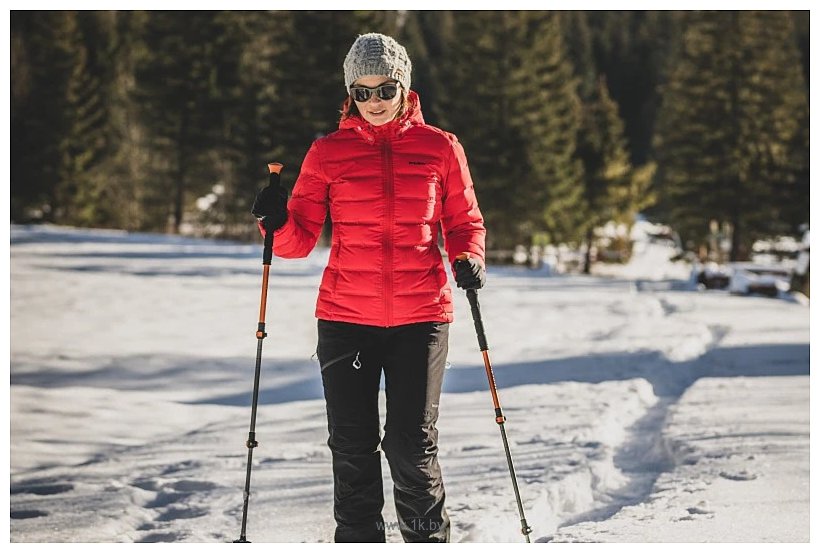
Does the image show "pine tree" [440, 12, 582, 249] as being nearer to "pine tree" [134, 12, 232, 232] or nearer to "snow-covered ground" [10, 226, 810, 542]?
"pine tree" [134, 12, 232, 232]

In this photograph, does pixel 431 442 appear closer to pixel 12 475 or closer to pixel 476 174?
pixel 12 475

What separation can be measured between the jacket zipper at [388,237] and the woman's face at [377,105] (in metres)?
0.12

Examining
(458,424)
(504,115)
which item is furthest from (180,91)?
(458,424)

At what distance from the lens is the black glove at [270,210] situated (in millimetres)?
3217

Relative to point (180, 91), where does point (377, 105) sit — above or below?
below

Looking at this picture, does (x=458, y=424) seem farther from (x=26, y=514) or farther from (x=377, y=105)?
(x=377, y=105)

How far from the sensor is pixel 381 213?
3197mm

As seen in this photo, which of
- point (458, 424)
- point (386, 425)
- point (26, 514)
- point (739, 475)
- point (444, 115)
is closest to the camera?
point (386, 425)

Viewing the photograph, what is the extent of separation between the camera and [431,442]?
3322mm

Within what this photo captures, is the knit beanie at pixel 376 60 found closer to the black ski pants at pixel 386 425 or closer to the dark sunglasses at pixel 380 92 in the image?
the dark sunglasses at pixel 380 92

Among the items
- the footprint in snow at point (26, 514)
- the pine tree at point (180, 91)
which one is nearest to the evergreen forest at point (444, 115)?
the pine tree at point (180, 91)

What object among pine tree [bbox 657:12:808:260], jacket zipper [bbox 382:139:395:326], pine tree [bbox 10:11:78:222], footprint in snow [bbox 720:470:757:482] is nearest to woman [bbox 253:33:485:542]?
jacket zipper [bbox 382:139:395:326]

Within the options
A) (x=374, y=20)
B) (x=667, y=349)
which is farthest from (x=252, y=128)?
(x=667, y=349)

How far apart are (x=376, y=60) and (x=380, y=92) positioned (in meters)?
0.12
